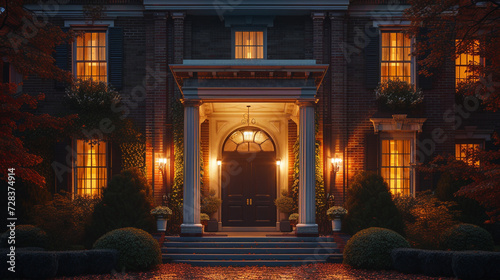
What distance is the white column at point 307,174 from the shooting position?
15.8 m

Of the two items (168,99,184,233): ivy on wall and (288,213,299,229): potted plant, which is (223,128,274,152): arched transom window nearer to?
(168,99,184,233): ivy on wall

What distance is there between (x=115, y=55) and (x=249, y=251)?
28.7 ft

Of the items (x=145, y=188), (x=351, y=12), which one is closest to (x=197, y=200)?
(x=145, y=188)

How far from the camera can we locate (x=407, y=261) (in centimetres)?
1320

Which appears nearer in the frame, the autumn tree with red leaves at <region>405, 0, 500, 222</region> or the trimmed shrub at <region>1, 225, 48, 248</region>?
the autumn tree with red leaves at <region>405, 0, 500, 222</region>

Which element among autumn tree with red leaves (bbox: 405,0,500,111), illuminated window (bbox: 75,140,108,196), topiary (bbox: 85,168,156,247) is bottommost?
topiary (bbox: 85,168,156,247)

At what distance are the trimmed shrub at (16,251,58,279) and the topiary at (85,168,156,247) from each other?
3056mm

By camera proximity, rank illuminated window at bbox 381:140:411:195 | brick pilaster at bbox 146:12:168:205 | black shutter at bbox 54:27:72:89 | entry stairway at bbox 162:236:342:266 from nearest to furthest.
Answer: entry stairway at bbox 162:236:342:266, brick pilaster at bbox 146:12:168:205, black shutter at bbox 54:27:72:89, illuminated window at bbox 381:140:411:195

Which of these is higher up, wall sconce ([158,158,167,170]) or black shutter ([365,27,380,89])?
black shutter ([365,27,380,89])

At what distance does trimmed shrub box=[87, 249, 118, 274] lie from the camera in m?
12.9

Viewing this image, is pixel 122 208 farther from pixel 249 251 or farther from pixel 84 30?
pixel 84 30

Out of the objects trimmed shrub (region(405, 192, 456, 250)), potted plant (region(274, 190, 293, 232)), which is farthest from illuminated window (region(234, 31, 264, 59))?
trimmed shrub (region(405, 192, 456, 250))

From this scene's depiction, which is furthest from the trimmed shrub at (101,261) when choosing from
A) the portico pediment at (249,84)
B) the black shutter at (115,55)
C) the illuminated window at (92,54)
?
the illuminated window at (92,54)

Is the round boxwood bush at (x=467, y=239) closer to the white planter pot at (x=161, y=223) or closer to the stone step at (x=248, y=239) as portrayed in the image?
the stone step at (x=248, y=239)
